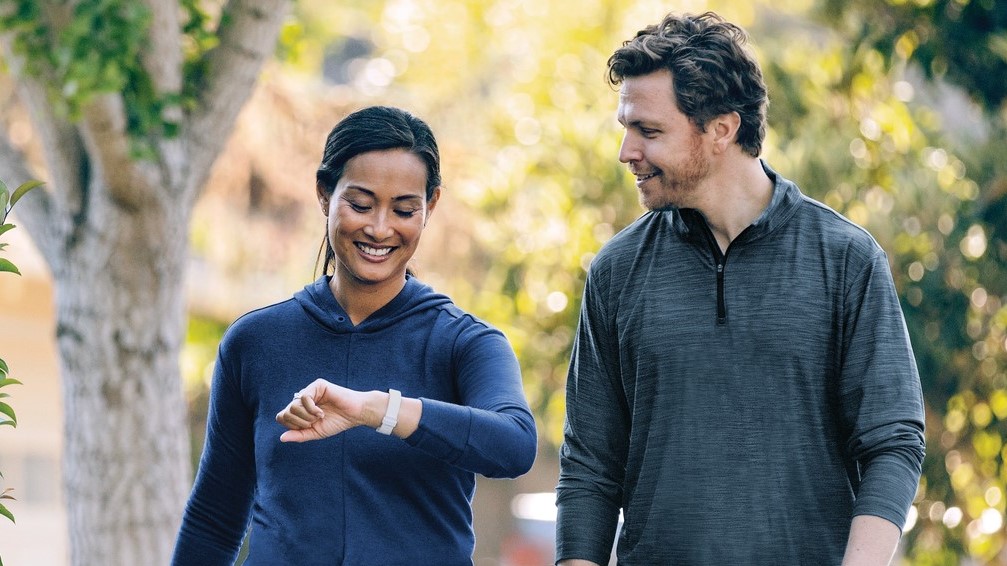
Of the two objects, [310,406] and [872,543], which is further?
[872,543]

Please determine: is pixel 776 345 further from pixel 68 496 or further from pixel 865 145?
pixel 865 145

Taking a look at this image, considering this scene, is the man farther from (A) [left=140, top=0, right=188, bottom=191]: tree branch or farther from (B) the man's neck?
(A) [left=140, top=0, right=188, bottom=191]: tree branch

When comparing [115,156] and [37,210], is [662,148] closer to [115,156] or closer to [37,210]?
[115,156]

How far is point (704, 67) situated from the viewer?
3.36 meters

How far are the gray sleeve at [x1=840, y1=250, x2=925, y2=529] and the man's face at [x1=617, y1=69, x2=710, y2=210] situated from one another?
42cm

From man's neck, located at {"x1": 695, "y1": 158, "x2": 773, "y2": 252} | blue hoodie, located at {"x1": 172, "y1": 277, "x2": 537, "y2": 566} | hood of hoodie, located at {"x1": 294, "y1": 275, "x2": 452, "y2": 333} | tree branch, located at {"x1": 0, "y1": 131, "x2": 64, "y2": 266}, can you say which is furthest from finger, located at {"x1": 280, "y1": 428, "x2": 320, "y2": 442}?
tree branch, located at {"x1": 0, "y1": 131, "x2": 64, "y2": 266}

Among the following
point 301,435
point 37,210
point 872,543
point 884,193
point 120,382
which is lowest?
point 872,543

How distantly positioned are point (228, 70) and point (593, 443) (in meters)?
3.44

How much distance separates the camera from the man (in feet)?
10.3

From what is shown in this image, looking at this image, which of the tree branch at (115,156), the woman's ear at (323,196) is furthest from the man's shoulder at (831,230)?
the tree branch at (115,156)

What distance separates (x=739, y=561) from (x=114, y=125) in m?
3.66

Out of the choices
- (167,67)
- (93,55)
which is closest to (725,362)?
(93,55)

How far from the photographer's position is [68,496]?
6.36 meters

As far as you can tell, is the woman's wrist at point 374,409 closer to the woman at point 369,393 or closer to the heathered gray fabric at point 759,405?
the woman at point 369,393
